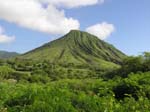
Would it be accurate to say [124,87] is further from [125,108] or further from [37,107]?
[37,107]

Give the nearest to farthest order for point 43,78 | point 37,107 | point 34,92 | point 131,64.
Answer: point 37,107, point 34,92, point 131,64, point 43,78

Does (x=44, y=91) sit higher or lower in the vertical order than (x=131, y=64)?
lower

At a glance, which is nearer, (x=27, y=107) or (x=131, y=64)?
(x=27, y=107)

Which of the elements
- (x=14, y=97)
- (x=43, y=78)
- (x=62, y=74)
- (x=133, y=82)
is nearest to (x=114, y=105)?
(x=14, y=97)

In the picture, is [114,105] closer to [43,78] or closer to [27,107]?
[27,107]

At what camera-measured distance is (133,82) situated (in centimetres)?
1619

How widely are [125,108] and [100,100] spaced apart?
0.59 metres

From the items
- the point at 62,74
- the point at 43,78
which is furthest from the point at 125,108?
the point at 62,74

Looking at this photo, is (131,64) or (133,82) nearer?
(133,82)

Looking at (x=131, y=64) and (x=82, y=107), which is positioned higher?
(x=131, y=64)

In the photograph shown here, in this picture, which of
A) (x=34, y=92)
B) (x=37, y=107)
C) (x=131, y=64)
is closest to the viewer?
(x=37, y=107)

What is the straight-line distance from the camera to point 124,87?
54.2ft

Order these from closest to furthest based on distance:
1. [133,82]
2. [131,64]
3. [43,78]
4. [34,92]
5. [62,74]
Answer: [34,92] < [133,82] < [131,64] < [43,78] < [62,74]

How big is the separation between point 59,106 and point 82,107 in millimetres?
756
